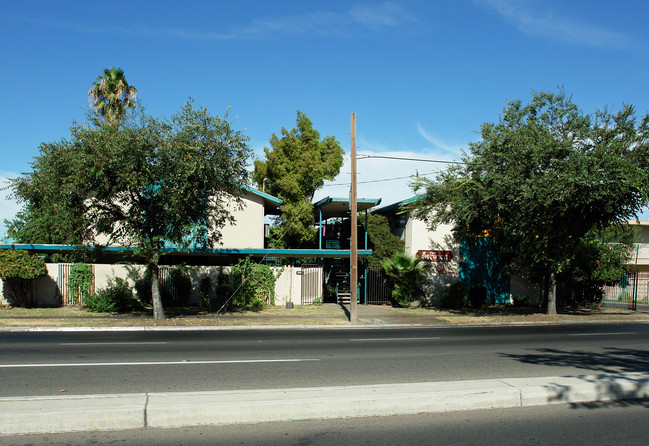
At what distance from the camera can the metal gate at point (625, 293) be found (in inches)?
1190

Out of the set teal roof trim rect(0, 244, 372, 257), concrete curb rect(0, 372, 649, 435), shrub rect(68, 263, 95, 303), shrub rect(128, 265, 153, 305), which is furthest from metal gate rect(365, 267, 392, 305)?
concrete curb rect(0, 372, 649, 435)

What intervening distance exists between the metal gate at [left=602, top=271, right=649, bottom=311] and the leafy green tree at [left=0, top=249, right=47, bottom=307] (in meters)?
28.9

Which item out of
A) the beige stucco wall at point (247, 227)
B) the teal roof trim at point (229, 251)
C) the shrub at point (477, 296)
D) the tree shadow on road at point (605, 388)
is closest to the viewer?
the tree shadow on road at point (605, 388)

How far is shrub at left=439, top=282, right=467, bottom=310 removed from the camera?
2622cm

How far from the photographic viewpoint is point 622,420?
6.12 meters

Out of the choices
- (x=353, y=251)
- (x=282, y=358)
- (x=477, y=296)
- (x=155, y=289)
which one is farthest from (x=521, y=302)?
(x=282, y=358)

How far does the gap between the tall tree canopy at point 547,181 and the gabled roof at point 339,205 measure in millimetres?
3842

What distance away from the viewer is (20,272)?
21031mm

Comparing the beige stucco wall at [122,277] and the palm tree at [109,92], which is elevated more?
the palm tree at [109,92]

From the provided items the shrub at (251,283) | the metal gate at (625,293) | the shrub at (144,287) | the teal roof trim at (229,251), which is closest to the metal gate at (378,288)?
the teal roof trim at (229,251)

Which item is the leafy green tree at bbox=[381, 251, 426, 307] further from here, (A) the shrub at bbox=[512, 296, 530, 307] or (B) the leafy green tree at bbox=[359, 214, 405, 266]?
(A) the shrub at bbox=[512, 296, 530, 307]

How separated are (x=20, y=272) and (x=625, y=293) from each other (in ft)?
106

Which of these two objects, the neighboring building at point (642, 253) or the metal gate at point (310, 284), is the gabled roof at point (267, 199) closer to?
the metal gate at point (310, 284)

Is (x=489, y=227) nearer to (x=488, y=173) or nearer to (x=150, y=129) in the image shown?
(x=488, y=173)
